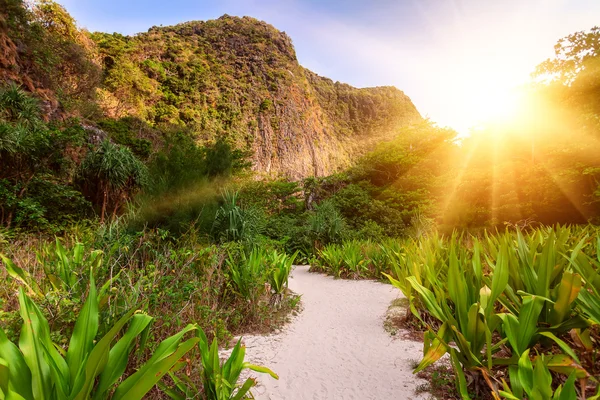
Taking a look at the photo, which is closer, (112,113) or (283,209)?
(283,209)

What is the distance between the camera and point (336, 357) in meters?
3.08

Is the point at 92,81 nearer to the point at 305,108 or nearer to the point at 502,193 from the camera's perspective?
the point at 502,193

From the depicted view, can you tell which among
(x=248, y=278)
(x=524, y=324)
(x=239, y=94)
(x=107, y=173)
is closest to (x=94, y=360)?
(x=524, y=324)

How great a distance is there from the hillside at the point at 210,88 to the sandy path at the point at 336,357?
15.0 metres

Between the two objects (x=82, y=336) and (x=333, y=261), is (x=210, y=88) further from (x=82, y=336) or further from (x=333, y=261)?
(x=82, y=336)

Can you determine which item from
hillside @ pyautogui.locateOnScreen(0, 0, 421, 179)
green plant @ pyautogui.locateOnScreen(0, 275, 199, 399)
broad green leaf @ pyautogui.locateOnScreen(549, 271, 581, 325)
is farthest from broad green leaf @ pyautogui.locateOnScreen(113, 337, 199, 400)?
hillside @ pyautogui.locateOnScreen(0, 0, 421, 179)

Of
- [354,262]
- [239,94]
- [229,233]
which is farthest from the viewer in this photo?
[239,94]

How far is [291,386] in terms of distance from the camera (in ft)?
8.05

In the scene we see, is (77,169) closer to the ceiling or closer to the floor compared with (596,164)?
closer to the ceiling

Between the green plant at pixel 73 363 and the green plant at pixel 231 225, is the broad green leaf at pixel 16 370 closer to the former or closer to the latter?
the green plant at pixel 73 363

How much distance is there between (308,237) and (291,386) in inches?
406

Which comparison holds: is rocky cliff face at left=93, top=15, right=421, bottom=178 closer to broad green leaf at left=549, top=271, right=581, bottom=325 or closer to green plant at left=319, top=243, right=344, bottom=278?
green plant at left=319, top=243, right=344, bottom=278

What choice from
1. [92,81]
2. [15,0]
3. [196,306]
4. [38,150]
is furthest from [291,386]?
[92,81]

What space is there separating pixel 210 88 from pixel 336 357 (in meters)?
41.4
